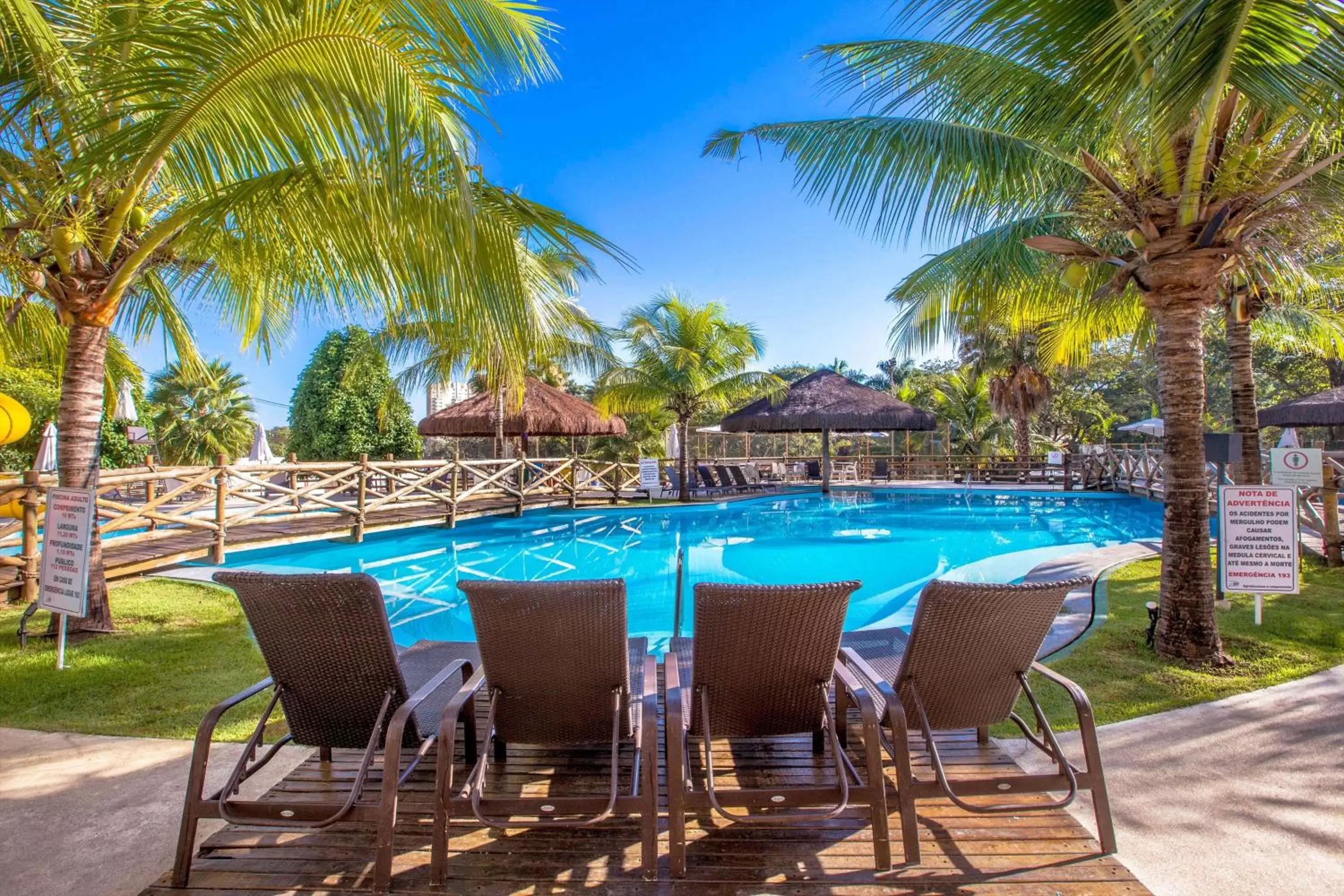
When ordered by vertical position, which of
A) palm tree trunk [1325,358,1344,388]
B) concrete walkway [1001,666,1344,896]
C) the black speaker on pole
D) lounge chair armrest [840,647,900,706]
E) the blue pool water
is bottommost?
the blue pool water

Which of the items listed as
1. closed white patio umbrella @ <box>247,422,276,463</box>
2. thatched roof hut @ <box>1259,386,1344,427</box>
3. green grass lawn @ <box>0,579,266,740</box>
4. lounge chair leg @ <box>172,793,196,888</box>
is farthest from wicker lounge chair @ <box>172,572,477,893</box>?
closed white patio umbrella @ <box>247,422,276,463</box>

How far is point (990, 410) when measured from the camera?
23.6 metres

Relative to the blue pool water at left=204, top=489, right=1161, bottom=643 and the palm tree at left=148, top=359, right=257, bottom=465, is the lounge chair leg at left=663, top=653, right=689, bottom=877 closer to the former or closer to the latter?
the blue pool water at left=204, top=489, right=1161, bottom=643

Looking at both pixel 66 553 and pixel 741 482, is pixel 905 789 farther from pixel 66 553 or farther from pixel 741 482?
pixel 741 482

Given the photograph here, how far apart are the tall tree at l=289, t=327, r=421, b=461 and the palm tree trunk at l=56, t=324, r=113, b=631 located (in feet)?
54.7

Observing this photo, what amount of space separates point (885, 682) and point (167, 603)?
6.28m

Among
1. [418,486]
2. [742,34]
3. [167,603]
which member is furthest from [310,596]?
[418,486]

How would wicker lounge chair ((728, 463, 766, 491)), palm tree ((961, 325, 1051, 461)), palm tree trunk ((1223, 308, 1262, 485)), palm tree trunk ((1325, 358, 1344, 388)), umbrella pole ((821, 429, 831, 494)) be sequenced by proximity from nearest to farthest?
palm tree trunk ((1223, 308, 1262, 485)) → wicker lounge chair ((728, 463, 766, 491)) → umbrella pole ((821, 429, 831, 494)) → palm tree ((961, 325, 1051, 461)) → palm tree trunk ((1325, 358, 1344, 388))

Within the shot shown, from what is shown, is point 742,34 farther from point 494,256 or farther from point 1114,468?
point 1114,468

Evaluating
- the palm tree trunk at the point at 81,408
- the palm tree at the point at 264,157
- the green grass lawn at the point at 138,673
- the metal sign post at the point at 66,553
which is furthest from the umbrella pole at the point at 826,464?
the metal sign post at the point at 66,553

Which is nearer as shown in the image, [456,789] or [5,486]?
[456,789]

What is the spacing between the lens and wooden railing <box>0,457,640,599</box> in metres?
6.61

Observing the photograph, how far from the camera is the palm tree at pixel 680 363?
1670cm

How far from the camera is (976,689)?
2.30m
